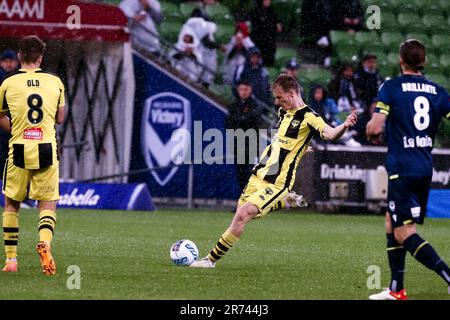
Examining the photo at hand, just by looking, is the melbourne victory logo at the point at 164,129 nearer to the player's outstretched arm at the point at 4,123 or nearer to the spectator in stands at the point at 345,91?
the spectator in stands at the point at 345,91

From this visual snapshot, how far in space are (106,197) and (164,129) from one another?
193 cm

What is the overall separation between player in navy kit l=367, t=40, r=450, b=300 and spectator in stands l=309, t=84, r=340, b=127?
1186cm

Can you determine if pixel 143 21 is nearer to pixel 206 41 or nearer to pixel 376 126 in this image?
pixel 206 41

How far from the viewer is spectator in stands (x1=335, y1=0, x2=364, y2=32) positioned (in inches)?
952

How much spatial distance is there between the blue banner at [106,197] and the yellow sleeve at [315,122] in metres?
9.35

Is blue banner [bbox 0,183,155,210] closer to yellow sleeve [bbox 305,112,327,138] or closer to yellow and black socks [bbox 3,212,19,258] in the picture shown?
yellow sleeve [bbox 305,112,327,138]

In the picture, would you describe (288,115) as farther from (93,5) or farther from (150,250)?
(93,5)

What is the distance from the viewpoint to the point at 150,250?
12711mm

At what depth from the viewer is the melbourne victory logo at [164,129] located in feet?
68.8

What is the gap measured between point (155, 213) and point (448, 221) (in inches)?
205

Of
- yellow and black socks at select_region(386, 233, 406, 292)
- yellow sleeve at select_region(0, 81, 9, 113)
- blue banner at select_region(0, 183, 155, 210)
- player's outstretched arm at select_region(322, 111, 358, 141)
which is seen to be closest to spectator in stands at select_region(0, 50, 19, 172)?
blue banner at select_region(0, 183, 155, 210)

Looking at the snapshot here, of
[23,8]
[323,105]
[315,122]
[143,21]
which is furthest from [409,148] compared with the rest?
[143,21]
